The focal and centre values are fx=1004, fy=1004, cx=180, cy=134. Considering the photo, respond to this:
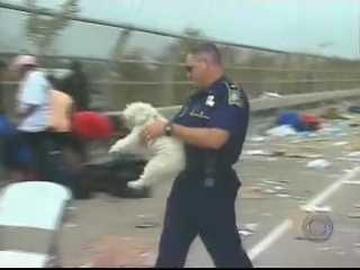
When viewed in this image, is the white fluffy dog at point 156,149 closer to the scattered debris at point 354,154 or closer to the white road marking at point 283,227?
the white road marking at point 283,227

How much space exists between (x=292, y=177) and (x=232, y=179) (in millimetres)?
8188

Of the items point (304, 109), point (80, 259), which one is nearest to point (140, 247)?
point (80, 259)

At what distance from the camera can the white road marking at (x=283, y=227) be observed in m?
8.07

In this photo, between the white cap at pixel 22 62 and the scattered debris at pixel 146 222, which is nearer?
the scattered debris at pixel 146 222

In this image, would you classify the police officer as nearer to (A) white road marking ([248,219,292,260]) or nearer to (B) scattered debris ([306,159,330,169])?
(A) white road marking ([248,219,292,260])

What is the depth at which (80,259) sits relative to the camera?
24.7 feet

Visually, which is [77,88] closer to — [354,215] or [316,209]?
[316,209]

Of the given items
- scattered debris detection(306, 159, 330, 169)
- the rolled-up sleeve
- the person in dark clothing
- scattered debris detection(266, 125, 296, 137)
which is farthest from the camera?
scattered debris detection(266, 125, 296, 137)

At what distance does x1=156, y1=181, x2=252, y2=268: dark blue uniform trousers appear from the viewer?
5.22 meters

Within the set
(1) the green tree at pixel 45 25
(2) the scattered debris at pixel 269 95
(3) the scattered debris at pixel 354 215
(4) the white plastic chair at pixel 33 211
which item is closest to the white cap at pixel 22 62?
(1) the green tree at pixel 45 25

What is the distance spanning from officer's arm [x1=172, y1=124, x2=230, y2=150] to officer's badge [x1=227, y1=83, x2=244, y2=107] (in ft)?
0.58

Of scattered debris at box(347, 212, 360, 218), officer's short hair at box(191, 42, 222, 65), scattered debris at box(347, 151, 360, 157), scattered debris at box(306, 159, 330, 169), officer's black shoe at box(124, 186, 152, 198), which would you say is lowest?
scattered debris at box(347, 151, 360, 157)

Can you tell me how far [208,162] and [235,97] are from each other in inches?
14.3
